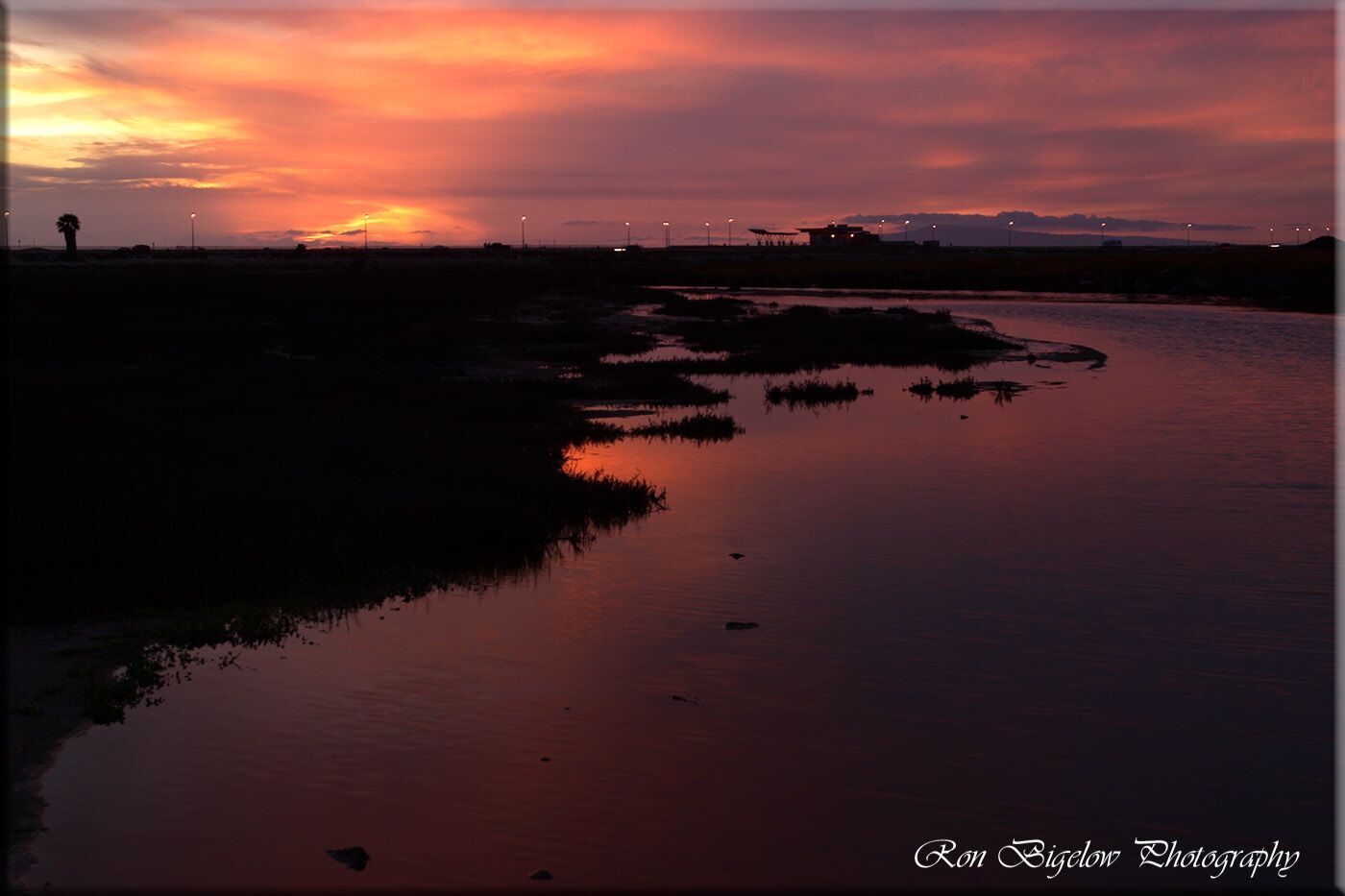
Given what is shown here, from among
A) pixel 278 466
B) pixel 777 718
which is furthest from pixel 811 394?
pixel 777 718

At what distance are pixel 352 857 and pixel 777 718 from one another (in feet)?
11.3

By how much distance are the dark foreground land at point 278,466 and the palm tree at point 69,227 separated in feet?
355

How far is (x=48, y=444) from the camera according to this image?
1623 centimetres

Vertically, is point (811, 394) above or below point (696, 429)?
above

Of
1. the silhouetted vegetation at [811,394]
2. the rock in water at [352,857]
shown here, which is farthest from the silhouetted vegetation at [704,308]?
the rock in water at [352,857]

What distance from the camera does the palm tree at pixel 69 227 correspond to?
14188cm

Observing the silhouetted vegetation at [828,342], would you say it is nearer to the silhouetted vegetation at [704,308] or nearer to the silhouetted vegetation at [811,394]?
the silhouetted vegetation at [704,308]

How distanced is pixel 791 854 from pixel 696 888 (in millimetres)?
666

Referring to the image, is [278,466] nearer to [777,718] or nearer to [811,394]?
[777,718]

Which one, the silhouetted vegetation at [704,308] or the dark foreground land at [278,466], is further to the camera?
the silhouetted vegetation at [704,308]

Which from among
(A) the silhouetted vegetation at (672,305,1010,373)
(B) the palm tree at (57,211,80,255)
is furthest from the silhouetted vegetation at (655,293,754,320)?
(B) the palm tree at (57,211,80,255)

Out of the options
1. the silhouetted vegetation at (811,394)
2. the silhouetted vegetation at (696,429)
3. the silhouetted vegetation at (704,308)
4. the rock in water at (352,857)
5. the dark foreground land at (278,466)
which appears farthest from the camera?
the silhouetted vegetation at (704,308)

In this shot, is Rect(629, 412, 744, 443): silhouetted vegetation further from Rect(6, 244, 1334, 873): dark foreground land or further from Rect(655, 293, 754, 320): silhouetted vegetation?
Rect(655, 293, 754, 320): silhouetted vegetation

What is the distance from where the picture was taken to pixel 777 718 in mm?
8922
